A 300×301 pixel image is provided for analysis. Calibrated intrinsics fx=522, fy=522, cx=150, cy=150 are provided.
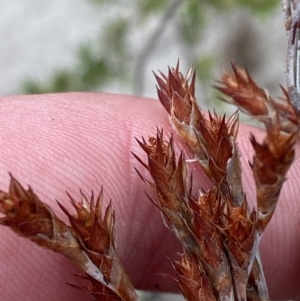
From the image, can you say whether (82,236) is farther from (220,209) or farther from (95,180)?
(95,180)

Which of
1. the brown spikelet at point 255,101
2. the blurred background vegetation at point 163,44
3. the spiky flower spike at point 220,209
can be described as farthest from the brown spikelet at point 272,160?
the blurred background vegetation at point 163,44

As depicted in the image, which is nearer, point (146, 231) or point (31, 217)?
point (31, 217)

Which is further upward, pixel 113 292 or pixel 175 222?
pixel 175 222

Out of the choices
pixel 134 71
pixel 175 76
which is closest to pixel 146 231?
pixel 175 76

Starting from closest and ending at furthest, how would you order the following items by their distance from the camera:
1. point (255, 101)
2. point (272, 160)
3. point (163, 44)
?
point (272, 160) < point (255, 101) < point (163, 44)

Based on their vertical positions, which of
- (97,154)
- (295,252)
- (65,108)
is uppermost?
(65,108)

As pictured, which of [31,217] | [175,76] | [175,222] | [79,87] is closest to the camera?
[31,217]

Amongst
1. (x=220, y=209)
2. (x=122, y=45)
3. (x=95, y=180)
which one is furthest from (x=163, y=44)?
(x=220, y=209)

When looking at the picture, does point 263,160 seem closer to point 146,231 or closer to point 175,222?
point 175,222
